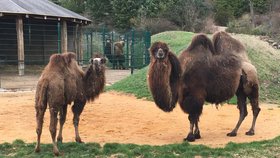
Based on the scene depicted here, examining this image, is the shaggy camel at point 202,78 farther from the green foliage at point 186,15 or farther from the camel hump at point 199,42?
the green foliage at point 186,15

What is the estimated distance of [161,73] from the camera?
800 cm

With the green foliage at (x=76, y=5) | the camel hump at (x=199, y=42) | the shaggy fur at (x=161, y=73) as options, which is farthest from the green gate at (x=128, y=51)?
the green foliage at (x=76, y=5)

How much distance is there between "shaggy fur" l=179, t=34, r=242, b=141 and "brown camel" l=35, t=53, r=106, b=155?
1.60 m

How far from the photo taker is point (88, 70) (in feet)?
27.6

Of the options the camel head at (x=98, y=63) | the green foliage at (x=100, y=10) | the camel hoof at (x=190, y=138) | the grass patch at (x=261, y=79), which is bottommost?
the camel hoof at (x=190, y=138)

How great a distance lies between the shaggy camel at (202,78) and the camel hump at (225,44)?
25cm

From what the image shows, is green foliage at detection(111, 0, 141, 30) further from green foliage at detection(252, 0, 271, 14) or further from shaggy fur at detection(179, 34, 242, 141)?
shaggy fur at detection(179, 34, 242, 141)

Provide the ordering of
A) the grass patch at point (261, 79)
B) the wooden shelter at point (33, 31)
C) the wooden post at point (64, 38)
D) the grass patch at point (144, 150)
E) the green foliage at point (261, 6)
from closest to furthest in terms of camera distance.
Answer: the grass patch at point (144, 150), the grass patch at point (261, 79), the wooden shelter at point (33, 31), the wooden post at point (64, 38), the green foliage at point (261, 6)

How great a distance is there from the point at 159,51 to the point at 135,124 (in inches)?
116

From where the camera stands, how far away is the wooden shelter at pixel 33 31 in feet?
67.1

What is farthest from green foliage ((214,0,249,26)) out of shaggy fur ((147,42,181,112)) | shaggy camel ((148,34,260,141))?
shaggy fur ((147,42,181,112))

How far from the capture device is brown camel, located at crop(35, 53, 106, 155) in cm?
740

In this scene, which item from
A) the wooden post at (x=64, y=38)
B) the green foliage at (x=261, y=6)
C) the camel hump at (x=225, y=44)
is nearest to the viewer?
the camel hump at (x=225, y=44)

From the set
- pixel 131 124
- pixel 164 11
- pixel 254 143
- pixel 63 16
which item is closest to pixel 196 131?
pixel 254 143
